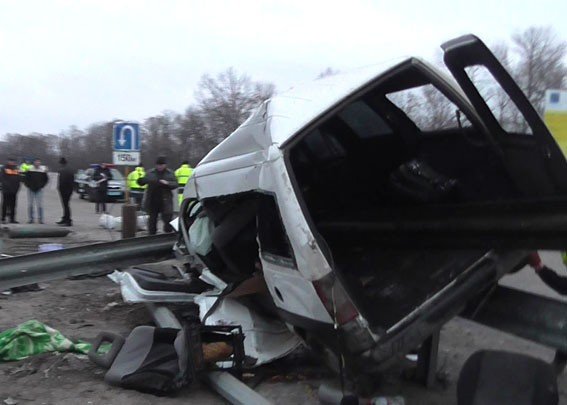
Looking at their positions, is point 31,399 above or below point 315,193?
below

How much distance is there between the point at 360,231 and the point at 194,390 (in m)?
1.78

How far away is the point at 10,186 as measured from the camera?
1409 centimetres

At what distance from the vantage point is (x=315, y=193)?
4688 millimetres

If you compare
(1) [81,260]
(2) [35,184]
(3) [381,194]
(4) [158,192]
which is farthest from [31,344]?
(2) [35,184]

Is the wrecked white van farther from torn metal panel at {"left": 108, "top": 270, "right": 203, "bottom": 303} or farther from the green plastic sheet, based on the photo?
the green plastic sheet

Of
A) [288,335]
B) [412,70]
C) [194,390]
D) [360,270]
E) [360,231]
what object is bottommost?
[194,390]

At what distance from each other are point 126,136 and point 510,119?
918 cm

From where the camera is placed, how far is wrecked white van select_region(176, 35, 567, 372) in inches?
119

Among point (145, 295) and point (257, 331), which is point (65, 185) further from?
point (257, 331)

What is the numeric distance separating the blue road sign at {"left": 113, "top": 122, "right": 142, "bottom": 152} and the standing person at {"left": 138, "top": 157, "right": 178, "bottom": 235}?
738mm

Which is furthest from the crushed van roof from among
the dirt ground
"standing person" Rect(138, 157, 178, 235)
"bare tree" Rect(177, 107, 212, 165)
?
"bare tree" Rect(177, 107, 212, 165)

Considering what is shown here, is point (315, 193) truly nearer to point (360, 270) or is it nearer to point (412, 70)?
point (360, 270)

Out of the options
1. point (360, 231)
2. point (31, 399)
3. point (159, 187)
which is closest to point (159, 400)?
point (31, 399)

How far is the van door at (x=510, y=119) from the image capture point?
292 cm
